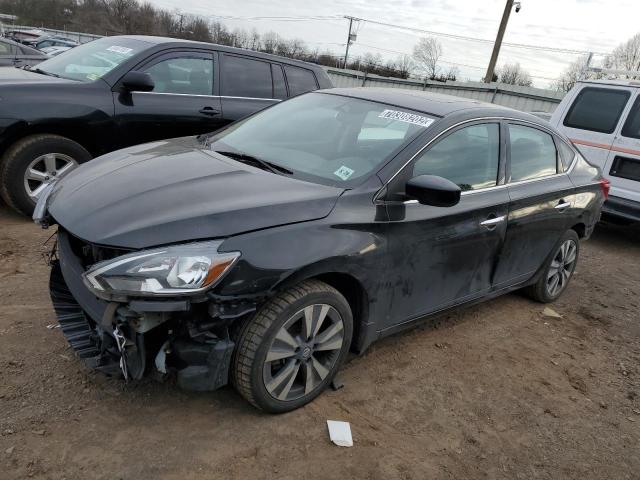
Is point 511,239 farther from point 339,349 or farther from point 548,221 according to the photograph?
point 339,349

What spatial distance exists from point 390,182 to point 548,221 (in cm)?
188

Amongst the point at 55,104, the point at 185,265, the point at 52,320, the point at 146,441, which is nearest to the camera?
the point at 185,265

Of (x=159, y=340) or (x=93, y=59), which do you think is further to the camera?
(x=93, y=59)

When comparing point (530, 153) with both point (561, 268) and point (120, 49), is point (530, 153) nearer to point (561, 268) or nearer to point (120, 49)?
point (561, 268)

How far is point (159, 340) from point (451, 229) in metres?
1.86

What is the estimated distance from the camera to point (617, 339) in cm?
441

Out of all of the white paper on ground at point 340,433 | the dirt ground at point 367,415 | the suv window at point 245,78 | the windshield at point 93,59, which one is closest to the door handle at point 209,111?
the suv window at point 245,78

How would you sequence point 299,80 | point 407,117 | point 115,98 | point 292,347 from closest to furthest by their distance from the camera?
point 292,347, point 407,117, point 115,98, point 299,80

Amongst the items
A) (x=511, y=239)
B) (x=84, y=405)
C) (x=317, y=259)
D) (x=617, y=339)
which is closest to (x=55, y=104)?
(x=84, y=405)

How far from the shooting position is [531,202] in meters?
3.90

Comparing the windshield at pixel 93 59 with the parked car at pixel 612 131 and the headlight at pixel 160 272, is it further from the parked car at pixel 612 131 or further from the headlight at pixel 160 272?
the parked car at pixel 612 131

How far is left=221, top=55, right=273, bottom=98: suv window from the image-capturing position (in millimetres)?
6020

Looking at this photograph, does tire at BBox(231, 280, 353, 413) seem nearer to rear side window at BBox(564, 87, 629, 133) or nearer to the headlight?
the headlight

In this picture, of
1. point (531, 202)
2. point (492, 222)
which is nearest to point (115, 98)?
point (492, 222)
